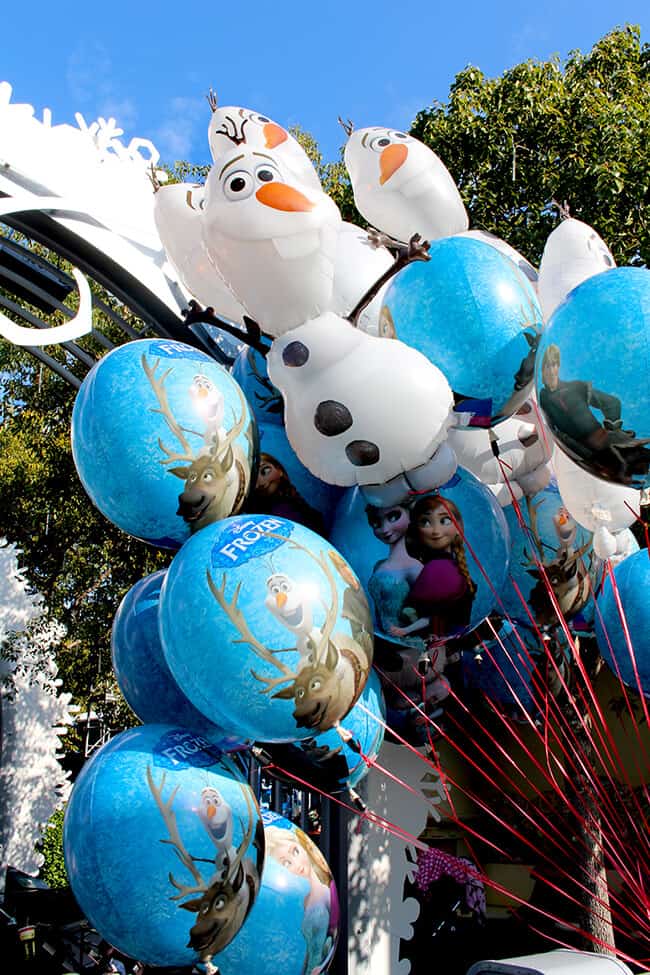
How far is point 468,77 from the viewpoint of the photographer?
7.29 metres

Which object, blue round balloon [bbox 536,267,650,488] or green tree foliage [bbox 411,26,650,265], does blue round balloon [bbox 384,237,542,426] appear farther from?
green tree foliage [bbox 411,26,650,265]

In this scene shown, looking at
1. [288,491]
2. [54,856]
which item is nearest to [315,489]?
[288,491]

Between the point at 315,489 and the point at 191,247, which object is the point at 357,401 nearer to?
the point at 315,489

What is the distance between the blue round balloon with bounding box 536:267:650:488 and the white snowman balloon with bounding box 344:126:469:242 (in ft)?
3.28

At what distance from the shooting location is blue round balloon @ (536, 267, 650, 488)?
2502mm

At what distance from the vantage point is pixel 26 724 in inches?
347

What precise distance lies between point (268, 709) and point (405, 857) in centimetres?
261

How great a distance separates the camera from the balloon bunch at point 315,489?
2494 millimetres

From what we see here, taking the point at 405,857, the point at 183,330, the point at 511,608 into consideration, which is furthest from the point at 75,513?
the point at 511,608

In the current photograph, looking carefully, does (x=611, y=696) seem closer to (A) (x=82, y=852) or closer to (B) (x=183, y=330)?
(B) (x=183, y=330)

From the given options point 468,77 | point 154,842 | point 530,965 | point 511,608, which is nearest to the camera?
point 154,842

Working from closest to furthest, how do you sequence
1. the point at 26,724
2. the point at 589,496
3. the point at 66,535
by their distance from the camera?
the point at 589,496 → the point at 26,724 → the point at 66,535

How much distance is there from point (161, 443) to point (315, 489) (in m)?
0.79

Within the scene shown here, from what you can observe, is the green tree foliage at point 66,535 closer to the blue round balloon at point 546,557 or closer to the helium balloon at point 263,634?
the blue round balloon at point 546,557
